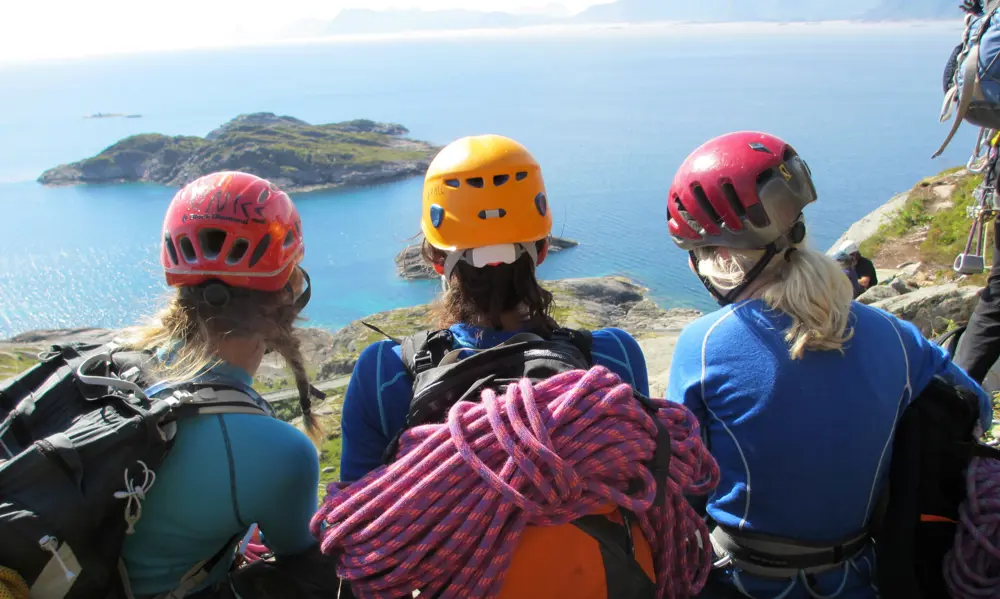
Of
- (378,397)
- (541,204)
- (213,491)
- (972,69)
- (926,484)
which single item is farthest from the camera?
(972,69)

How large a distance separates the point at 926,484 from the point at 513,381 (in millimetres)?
1815

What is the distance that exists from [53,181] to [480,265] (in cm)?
14959

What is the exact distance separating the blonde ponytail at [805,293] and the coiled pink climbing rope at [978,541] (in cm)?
73

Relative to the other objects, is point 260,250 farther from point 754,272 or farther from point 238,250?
point 754,272

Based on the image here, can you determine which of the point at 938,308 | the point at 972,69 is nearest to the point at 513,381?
the point at 972,69

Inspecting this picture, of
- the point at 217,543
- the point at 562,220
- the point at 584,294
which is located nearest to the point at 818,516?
the point at 217,543

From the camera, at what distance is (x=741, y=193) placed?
3.24m

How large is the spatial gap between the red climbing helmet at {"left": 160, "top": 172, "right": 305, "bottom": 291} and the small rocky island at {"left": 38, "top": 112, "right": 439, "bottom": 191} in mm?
116152

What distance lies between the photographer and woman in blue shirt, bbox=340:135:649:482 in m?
2.52

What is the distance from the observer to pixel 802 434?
8.53 feet

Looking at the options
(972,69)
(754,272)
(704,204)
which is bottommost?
(754,272)

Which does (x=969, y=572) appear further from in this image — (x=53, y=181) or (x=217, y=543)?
(x=53, y=181)

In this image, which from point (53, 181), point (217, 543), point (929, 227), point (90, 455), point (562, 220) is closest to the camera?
point (90, 455)

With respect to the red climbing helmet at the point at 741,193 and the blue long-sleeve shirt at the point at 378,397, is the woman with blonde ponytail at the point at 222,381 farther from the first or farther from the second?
the red climbing helmet at the point at 741,193
